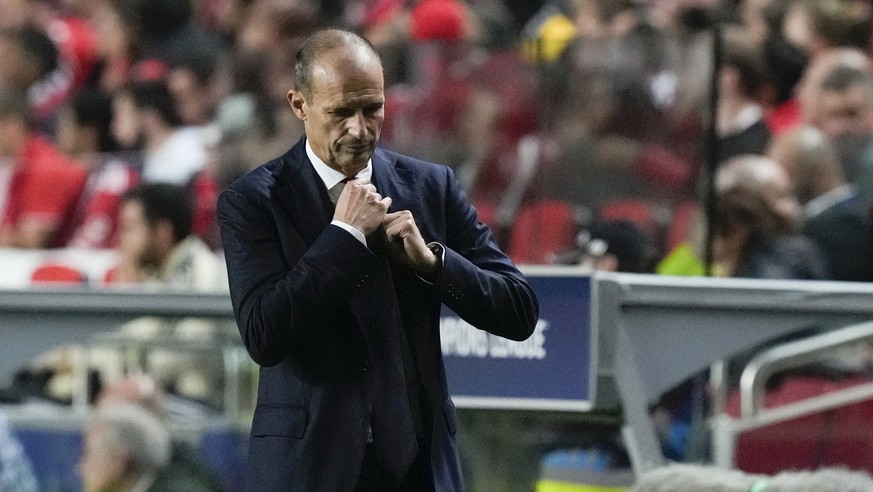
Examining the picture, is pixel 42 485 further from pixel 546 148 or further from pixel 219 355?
pixel 546 148

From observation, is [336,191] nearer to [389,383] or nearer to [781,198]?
[389,383]

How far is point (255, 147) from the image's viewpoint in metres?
7.09

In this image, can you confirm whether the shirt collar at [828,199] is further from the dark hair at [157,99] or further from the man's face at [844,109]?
the dark hair at [157,99]

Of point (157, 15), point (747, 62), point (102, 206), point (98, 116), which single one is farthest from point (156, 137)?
point (747, 62)

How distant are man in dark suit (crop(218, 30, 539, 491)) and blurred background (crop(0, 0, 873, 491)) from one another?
174cm

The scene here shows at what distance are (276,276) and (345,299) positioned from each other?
0.47ft

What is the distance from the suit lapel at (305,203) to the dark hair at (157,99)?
579 cm

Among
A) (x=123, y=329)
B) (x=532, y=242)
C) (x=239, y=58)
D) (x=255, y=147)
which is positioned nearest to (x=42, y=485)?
(x=123, y=329)

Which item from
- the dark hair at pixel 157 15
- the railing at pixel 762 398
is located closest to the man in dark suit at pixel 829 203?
the railing at pixel 762 398

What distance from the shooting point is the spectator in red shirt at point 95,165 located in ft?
25.4

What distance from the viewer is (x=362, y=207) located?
2.90 m

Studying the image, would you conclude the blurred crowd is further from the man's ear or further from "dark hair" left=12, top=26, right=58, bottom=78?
the man's ear

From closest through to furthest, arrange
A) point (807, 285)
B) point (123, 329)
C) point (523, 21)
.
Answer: point (807, 285), point (123, 329), point (523, 21)

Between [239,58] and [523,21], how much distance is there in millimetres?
2372
